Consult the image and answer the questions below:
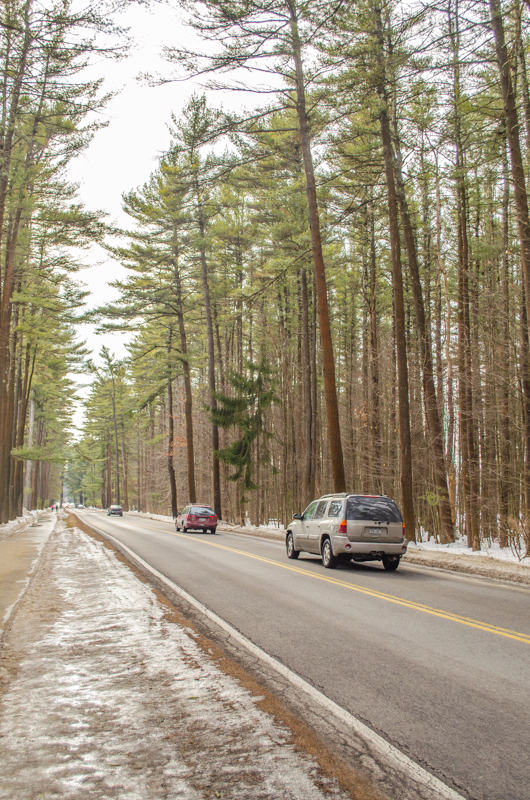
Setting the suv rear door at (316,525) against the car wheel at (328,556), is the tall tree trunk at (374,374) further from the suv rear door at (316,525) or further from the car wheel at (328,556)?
the car wheel at (328,556)

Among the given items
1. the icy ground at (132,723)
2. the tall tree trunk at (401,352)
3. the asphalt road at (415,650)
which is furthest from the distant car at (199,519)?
the icy ground at (132,723)

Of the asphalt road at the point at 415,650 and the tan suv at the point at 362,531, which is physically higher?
the tan suv at the point at 362,531

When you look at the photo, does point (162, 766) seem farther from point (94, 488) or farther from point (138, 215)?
point (94, 488)

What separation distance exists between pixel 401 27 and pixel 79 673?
13.3 metres

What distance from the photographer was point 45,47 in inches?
575

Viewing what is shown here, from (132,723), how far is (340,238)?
25908mm

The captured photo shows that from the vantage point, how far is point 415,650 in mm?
5895

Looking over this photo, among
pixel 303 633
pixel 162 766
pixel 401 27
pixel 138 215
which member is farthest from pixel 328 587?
pixel 138 215

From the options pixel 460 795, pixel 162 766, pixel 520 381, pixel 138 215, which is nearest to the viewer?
pixel 460 795

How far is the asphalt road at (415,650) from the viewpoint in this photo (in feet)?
11.8

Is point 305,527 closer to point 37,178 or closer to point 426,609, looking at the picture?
point 426,609

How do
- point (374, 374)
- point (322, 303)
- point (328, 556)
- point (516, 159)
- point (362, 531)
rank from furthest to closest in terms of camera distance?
point (374, 374) → point (322, 303) → point (328, 556) → point (516, 159) → point (362, 531)

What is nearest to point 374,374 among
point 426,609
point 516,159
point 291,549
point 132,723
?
point 291,549

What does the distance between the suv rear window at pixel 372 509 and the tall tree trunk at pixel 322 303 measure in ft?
17.0
